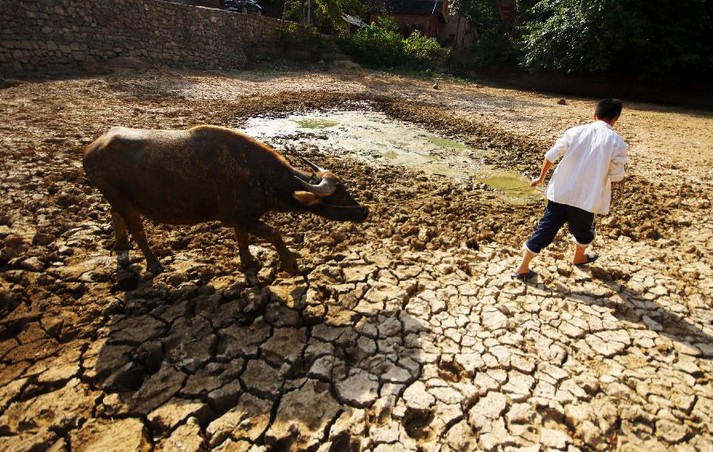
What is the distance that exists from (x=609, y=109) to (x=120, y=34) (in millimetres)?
16777

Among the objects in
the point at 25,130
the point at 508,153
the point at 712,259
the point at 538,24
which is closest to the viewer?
the point at 712,259

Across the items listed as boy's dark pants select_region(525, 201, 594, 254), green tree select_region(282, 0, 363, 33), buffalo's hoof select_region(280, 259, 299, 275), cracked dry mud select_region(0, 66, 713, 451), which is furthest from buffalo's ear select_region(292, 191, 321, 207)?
green tree select_region(282, 0, 363, 33)

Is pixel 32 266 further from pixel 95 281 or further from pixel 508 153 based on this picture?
pixel 508 153

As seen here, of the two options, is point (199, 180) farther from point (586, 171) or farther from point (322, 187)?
point (586, 171)

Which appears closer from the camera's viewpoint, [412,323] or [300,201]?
[412,323]

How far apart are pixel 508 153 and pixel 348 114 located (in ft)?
15.2

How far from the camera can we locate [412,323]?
339 cm

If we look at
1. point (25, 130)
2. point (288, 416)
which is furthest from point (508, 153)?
point (25, 130)

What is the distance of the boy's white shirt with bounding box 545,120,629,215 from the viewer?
342cm

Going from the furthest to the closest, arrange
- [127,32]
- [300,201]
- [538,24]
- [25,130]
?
1. [538,24]
2. [127,32]
3. [25,130]
4. [300,201]

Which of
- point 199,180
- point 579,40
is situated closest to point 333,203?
point 199,180

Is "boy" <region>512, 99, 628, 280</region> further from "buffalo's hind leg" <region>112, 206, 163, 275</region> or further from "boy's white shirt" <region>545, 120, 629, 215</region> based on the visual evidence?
"buffalo's hind leg" <region>112, 206, 163, 275</region>

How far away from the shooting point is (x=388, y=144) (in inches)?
329

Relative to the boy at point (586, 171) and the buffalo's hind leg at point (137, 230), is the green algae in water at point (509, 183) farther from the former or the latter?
the buffalo's hind leg at point (137, 230)
